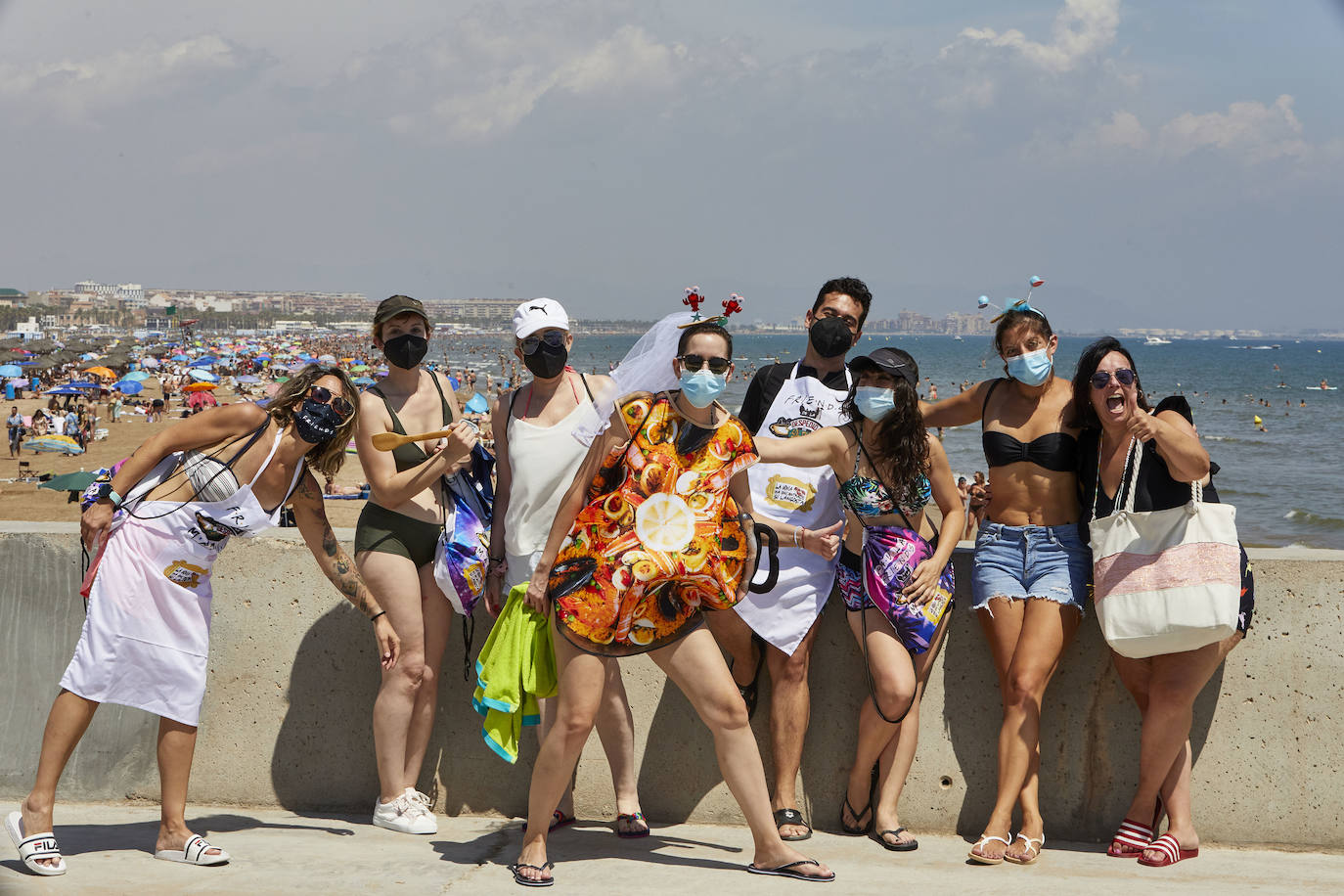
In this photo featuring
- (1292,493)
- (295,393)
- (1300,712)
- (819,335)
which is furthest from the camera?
(1292,493)

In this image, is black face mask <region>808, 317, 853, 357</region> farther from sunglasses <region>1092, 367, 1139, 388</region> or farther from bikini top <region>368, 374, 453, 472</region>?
bikini top <region>368, 374, 453, 472</region>

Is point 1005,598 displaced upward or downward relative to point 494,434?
downward

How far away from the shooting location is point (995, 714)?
434 centimetres

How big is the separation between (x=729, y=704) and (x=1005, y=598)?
46.3 inches

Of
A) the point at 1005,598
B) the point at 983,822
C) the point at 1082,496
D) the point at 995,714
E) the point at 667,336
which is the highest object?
the point at 667,336

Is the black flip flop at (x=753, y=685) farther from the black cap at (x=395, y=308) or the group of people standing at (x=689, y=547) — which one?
the black cap at (x=395, y=308)

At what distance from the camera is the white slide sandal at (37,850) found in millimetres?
3600

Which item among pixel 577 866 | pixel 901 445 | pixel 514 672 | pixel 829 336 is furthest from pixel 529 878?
pixel 829 336

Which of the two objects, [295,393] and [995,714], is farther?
[995,714]

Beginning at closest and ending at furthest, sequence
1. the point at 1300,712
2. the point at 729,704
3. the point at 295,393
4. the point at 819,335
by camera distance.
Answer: the point at 729,704, the point at 295,393, the point at 1300,712, the point at 819,335

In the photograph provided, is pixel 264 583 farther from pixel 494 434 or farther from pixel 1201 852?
pixel 1201 852

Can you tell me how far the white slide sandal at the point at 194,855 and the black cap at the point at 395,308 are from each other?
1.95 m

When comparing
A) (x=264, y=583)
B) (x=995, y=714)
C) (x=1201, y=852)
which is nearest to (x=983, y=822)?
(x=995, y=714)

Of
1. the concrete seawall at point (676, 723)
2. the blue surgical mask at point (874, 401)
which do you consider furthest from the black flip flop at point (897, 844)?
the blue surgical mask at point (874, 401)
